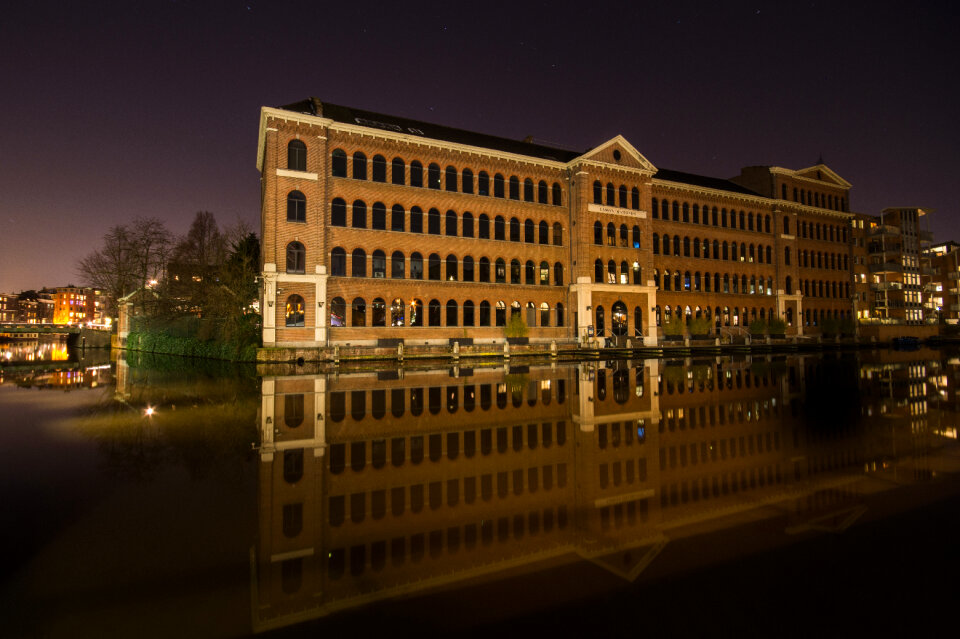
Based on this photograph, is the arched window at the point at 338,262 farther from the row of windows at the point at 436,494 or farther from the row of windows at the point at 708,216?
the row of windows at the point at 436,494

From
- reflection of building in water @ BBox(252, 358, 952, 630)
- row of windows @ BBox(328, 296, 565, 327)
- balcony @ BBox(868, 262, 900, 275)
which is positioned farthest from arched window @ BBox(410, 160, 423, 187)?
balcony @ BBox(868, 262, 900, 275)

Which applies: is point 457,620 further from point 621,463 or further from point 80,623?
point 621,463

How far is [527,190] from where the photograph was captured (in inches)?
1609

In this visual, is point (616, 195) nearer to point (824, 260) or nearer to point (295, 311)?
point (295, 311)

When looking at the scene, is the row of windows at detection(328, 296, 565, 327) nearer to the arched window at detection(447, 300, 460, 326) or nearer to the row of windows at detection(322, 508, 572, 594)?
the arched window at detection(447, 300, 460, 326)

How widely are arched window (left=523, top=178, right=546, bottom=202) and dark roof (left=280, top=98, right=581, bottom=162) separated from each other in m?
2.44

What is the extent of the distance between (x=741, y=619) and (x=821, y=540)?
176cm

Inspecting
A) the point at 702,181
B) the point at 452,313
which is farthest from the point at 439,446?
the point at 702,181

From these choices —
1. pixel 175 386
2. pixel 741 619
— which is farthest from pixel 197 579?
pixel 175 386

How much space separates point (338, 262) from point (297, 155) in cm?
726

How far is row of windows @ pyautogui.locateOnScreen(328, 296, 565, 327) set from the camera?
3375 centimetres

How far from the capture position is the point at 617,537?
14.3 ft

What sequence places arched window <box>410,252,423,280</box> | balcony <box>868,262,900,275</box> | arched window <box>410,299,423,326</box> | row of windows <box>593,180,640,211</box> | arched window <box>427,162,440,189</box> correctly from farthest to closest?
balcony <box>868,262,900,275</box> < row of windows <box>593,180,640,211</box> < arched window <box>427,162,440,189</box> < arched window <box>410,252,423,280</box> < arched window <box>410,299,423,326</box>

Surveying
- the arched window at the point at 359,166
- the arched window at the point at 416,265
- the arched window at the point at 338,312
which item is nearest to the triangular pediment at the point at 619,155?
the arched window at the point at 416,265
